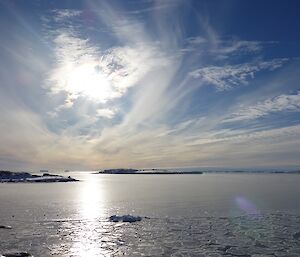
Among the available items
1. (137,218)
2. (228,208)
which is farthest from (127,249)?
(228,208)

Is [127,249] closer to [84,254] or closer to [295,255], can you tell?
[84,254]

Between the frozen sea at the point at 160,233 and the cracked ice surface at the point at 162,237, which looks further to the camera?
the frozen sea at the point at 160,233

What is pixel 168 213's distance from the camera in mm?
33312

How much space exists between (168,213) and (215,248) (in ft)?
46.0

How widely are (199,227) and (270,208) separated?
A: 13.4m

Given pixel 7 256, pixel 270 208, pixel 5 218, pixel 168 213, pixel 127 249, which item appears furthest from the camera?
pixel 270 208

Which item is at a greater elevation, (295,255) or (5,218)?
(5,218)

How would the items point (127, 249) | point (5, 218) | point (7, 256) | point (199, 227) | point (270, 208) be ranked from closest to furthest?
point (7, 256) → point (127, 249) → point (199, 227) → point (5, 218) → point (270, 208)

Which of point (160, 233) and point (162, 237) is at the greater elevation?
point (160, 233)

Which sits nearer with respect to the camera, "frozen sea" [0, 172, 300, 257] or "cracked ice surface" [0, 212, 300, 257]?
"cracked ice surface" [0, 212, 300, 257]

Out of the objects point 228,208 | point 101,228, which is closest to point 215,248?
point 101,228

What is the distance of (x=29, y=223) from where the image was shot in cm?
2780

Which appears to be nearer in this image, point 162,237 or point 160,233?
point 162,237

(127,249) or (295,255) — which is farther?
(127,249)
